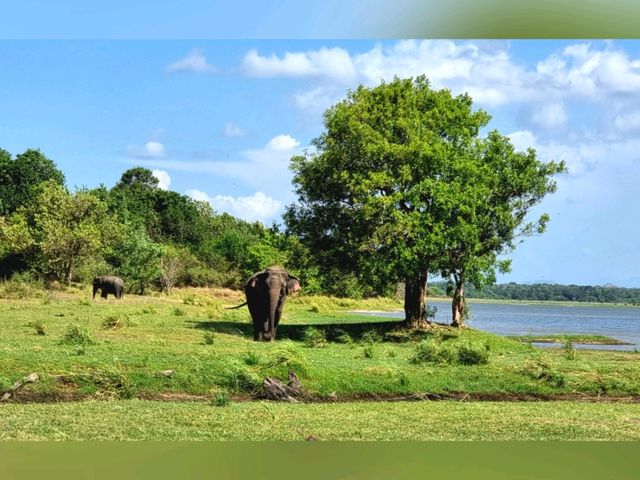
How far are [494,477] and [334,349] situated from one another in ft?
27.4

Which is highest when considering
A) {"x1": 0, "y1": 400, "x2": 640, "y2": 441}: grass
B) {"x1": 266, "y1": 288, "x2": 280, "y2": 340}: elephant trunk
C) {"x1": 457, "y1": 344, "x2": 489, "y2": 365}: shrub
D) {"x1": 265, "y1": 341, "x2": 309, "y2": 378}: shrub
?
{"x1": 266, "y1": 288, "x2": 280, "y2": 340}: elephant trunk

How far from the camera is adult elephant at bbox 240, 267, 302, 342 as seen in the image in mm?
14219

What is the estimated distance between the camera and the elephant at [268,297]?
46.6ft

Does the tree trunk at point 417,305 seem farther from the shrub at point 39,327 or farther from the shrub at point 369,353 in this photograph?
the shrub at point 39,327

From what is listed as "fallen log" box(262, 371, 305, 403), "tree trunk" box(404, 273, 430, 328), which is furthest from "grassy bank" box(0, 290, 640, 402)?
"tree trunk" box(404, 273, 430, 328)

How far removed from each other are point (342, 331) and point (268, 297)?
1.99m

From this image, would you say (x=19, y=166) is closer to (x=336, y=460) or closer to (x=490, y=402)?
(x=490, y=402)

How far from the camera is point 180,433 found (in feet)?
22.0

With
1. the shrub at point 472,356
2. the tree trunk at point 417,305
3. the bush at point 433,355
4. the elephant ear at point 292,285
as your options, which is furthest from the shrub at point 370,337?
the shrub at point 472,356

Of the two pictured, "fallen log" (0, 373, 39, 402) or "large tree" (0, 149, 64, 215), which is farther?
"large tree" (0, 149, 64, 215)

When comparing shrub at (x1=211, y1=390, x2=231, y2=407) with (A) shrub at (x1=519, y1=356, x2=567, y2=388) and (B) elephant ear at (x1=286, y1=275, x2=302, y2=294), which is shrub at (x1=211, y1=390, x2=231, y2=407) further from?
(B) elephant ear at (x1=286, y1=275, x2=302, y2=294)

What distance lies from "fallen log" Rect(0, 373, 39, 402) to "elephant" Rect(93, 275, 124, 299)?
37.6ft

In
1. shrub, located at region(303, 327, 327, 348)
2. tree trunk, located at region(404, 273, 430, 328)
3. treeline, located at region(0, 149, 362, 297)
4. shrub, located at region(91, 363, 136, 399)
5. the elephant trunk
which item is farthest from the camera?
tree trunk, located at region(404, 273, 430, 328)

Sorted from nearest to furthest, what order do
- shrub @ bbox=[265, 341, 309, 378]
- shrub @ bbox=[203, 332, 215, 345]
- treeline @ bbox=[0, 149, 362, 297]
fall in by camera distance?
shrub @ bbox=[265, 341, 309, 378] < shrub @ bbox=[203, 332, 215, 345] < treeline @ bbox=[0, 149, 362, 297]
